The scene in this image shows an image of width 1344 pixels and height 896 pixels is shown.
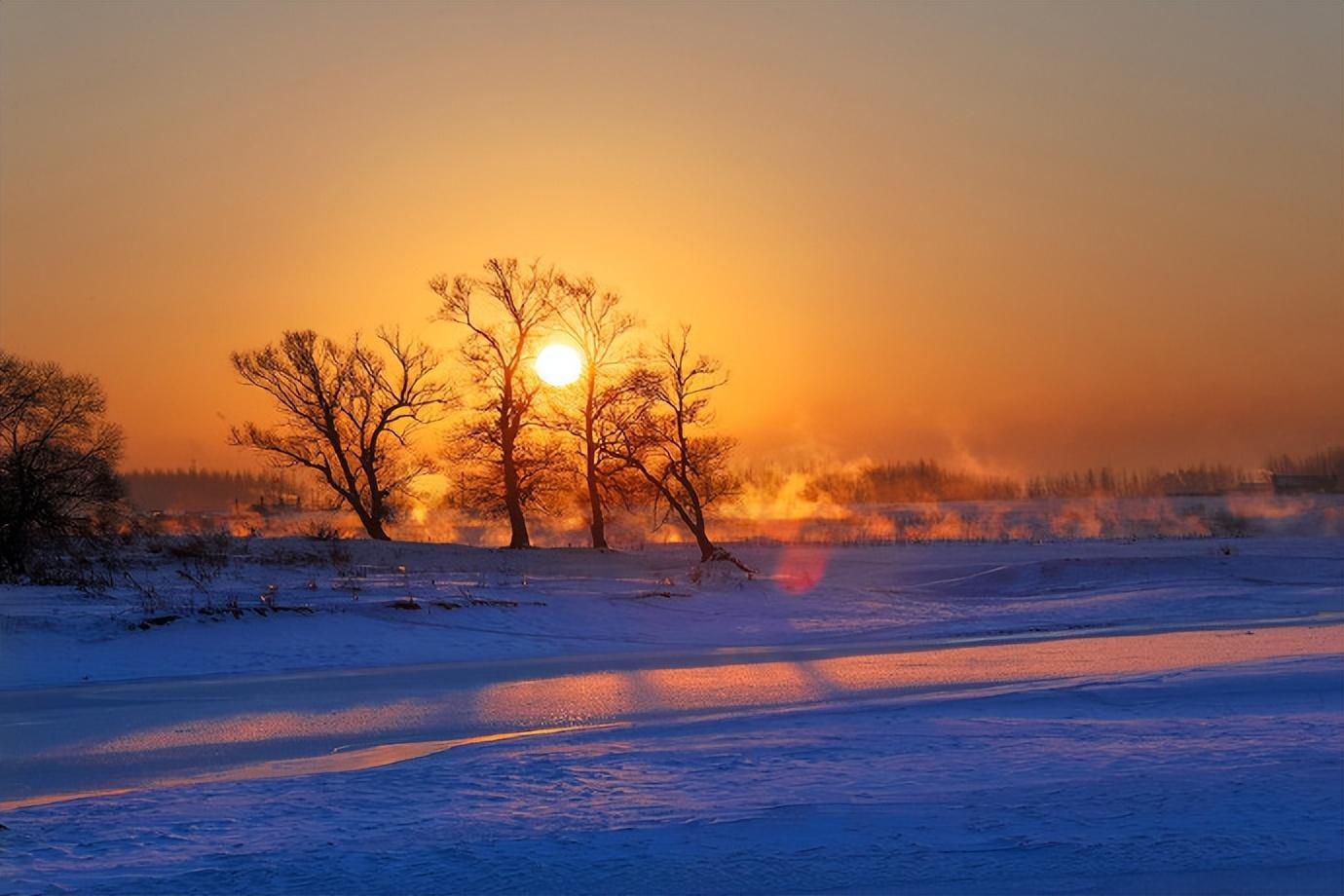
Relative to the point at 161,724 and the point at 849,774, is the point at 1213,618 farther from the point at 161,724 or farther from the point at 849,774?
the point at 161,724

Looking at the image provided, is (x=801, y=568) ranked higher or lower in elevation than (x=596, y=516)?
lower

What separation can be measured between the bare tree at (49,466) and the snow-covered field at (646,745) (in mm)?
6385

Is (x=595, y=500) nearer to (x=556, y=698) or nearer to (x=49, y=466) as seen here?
(x=49, y=466)

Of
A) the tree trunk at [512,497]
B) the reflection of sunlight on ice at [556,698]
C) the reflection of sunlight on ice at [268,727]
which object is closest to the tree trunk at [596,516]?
the tree trunk at [512,497]

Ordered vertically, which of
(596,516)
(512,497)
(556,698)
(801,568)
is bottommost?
(556,698)

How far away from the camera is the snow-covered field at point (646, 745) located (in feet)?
23.2

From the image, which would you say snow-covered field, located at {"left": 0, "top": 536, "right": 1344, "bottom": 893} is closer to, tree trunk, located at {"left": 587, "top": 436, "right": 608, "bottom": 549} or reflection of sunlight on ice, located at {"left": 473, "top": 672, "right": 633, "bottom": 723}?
reflection of sunlight on ice, located at {"left": 473, "top": 672, "right": 633, "bottom": 723}

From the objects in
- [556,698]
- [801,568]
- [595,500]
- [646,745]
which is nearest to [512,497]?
[595,500]

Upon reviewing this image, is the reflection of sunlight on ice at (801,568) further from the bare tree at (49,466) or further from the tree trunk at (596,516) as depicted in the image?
the bare tree at (49,466)

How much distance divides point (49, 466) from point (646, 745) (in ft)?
81.9

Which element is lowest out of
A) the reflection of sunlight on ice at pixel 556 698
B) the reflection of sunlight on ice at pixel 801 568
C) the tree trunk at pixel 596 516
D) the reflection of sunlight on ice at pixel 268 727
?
the reflection of sunlight on ice at pixel 556 698

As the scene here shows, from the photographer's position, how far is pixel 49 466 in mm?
29766

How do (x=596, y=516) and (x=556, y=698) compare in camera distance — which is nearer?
(x=556, y=698)

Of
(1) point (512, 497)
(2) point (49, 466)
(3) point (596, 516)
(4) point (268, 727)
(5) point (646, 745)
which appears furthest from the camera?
(3) point (596, 516)
